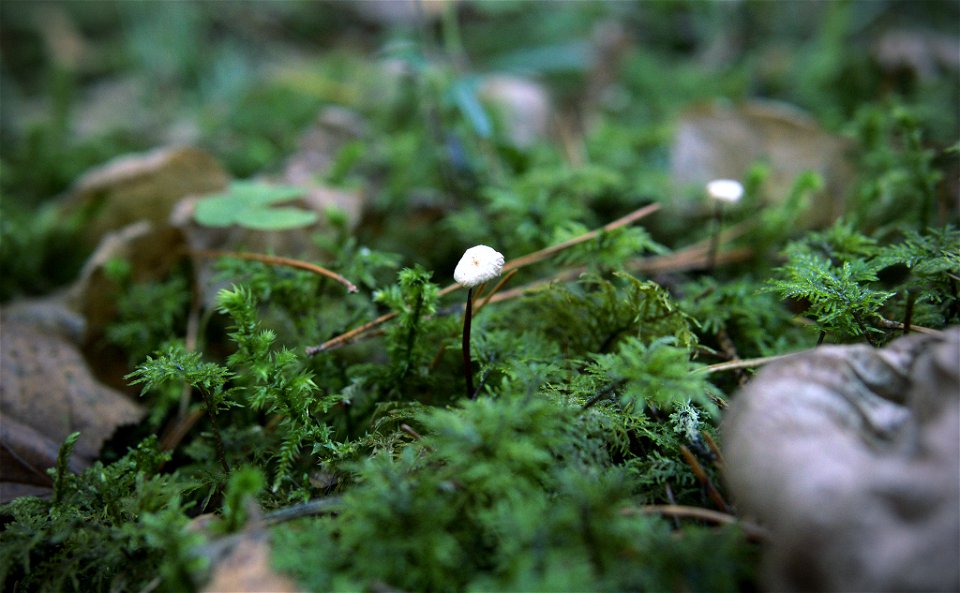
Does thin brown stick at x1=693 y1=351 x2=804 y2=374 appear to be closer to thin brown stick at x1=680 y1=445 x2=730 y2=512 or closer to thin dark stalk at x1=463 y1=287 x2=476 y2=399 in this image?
thin brown stick at x1=680 y1=445 x2=730 y2=512

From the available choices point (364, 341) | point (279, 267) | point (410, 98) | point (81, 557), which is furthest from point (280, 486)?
point (410, 98)

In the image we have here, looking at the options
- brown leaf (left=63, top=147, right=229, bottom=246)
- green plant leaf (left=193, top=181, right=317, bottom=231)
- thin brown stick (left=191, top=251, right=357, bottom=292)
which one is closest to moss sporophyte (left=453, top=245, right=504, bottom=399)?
thin brown stick (left=191, top=251, right=357, bottom=292)

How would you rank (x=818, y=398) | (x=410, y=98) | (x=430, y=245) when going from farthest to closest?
1. (x=410, y=98)
2. (x=430, y=245)
3. (x=818, y=398)

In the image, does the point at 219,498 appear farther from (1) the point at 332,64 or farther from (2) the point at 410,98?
(1) the point at 332,64

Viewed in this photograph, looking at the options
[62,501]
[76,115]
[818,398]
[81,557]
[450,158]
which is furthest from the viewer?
[76,115]

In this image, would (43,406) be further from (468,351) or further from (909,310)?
(909,310)

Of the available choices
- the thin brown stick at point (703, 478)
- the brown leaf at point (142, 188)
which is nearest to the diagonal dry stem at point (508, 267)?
the thin brown stick at point (703, 478)

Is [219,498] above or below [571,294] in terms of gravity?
below
